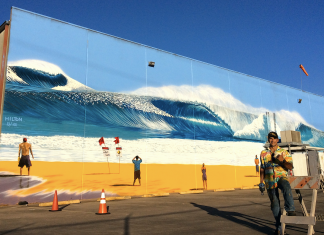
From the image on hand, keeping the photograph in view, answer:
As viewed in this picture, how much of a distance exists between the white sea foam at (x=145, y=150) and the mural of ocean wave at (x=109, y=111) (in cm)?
33

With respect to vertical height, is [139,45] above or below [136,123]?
above

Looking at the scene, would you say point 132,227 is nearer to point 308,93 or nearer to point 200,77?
point 200,77

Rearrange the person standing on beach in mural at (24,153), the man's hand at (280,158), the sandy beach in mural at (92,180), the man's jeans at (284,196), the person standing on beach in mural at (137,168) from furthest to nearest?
1. the person standing on beach in mural at (137,168)
2. the person standing on beach in mural at (24,153)
3. the sandy beach in mural at (92,180)
4. the man's hand at (280,158)
5. the man's jeans at (284,196)

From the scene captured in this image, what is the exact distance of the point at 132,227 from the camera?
6.73 m

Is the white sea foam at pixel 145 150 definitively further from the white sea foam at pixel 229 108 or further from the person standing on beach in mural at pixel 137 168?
the white sea foam at pixel 229 108

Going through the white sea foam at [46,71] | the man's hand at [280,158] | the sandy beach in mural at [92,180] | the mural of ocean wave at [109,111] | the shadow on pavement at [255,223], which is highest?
the white sea foam at [46,71]

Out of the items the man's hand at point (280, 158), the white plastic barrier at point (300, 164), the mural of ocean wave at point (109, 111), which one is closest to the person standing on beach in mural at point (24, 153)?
the mural of ocean wave at point (109, 111)

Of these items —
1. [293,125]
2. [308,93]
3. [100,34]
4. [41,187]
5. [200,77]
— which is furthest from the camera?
[308,93]

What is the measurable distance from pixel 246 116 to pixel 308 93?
37.4 ft

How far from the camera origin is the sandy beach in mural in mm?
13609

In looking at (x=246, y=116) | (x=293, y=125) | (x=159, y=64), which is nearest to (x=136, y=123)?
(x=159, y=64)

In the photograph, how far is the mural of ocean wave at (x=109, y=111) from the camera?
1457 cm

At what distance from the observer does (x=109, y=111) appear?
57.1 ft

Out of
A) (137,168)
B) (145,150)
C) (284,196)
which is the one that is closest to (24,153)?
(137,168)
